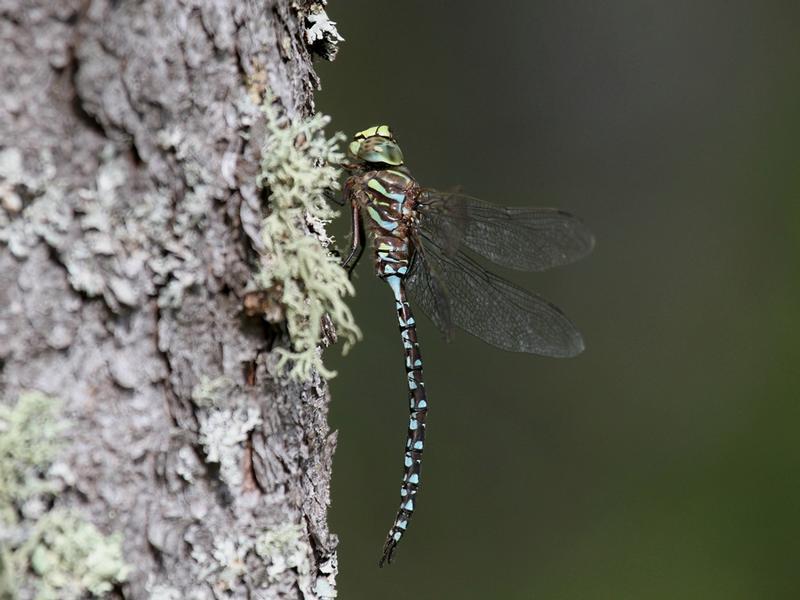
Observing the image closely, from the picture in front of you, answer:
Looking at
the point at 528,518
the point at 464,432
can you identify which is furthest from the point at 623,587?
the point at 464,432

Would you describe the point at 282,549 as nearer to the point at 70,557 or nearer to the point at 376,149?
the point at 70,557

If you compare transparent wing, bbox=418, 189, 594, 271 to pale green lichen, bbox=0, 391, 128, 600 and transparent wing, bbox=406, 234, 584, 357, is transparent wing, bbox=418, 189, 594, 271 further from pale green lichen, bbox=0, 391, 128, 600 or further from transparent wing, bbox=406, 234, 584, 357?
pale green lichen, bbox=0, 391, 128, 600

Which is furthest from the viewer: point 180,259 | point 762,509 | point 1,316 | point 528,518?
point 528,518

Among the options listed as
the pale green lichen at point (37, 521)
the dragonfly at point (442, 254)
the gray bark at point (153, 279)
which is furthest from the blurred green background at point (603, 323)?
the pale green lichen at point (37, 521)

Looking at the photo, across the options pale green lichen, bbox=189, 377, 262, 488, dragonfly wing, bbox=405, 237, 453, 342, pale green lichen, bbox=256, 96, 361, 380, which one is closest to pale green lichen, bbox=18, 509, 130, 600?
pale green lichen, bbox=189, 377, 262, 488

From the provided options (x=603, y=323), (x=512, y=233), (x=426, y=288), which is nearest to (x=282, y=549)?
(x=426, y=288)

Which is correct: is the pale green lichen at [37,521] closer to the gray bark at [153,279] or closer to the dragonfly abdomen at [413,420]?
the gray bark at [153,279]

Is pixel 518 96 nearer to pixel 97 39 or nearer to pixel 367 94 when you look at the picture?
pixel 367 94
